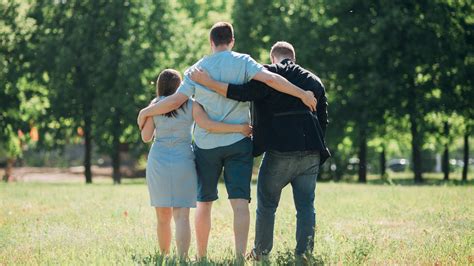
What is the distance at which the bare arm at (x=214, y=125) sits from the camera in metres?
6.66

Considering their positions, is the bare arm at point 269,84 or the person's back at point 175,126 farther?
the person's back at point 175,126

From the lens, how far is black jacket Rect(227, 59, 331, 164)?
6.75 meters

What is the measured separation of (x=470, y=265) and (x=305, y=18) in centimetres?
2671

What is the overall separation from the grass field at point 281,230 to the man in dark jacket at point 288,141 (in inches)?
14.1

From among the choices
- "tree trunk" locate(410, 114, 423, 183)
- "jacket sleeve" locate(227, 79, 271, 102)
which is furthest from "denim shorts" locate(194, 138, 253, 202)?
"tree trunk" locate(410, 114, 423, 183)

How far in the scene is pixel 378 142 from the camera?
35.7 m

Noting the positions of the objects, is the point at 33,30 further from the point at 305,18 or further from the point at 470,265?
the point at 470,265

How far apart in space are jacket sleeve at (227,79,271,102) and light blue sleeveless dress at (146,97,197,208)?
53 centimetres

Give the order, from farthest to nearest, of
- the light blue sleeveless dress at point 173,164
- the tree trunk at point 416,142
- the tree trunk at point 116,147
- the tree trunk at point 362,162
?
1. the tree trunk at point 362,162
2. the tree trunk at point 116,147
3. the tree trunk at point 416,142
4. the light blue sleeveless dress at point 173,164

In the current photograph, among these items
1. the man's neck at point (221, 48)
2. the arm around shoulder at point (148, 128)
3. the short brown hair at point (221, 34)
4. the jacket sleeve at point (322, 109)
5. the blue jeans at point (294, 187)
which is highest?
the short brown hair at point (221, 34)

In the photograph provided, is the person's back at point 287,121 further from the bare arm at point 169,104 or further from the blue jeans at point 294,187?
the bare arm at point 169,104

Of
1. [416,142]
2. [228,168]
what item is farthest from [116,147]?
[228,168]

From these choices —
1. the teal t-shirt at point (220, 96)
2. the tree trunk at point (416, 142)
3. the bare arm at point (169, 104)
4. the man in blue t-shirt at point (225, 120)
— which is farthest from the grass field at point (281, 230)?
the tree trunk at point (416, 142)

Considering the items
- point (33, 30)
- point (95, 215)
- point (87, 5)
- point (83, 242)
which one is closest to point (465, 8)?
point (87, 5)
